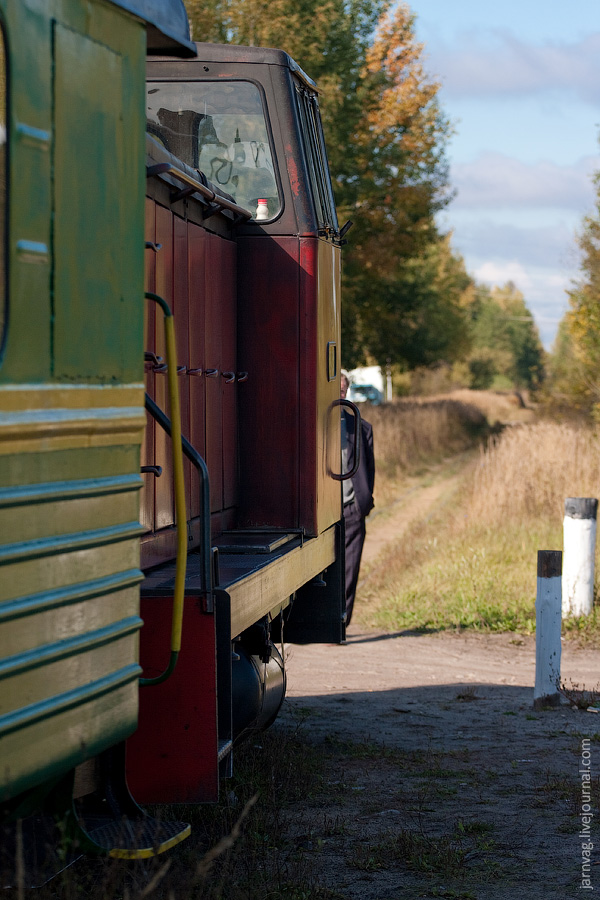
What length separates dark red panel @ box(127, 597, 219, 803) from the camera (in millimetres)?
3256

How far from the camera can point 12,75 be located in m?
2.23

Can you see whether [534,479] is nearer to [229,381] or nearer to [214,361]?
[229,381]

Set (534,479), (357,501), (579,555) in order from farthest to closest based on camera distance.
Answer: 1. (534,479)
2. (579,555)
3. (357,501)

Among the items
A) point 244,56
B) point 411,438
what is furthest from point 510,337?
point 244,56

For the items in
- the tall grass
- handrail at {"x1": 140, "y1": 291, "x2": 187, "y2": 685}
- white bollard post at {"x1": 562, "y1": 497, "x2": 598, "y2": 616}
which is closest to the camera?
handrail at {"x1": 140, "y1": 291, "x2": 187, "y2": 685}

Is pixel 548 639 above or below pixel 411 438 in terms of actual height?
below

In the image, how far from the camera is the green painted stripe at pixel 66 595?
86.6 inches

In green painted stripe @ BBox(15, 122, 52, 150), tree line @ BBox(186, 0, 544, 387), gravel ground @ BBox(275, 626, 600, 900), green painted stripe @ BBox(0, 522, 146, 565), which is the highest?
tree line @ BBox(186, 0, 544, 387)

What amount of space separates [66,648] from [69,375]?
2.00 ft

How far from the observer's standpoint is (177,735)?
3.26m

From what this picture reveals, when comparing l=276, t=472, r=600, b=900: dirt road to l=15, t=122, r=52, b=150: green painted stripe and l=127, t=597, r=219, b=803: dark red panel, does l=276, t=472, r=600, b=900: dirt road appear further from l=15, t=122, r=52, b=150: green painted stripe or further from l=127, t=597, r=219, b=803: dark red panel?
l=15, t=122, r=52, b=150: green painted stripe

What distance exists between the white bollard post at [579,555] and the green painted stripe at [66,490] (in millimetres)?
6430

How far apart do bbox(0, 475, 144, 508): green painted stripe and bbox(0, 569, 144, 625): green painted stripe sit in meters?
0.20

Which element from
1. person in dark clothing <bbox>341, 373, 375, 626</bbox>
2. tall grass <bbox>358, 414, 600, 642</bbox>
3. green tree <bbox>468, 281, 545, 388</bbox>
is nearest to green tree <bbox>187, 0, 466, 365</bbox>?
tall grass <bbox>358, 414, 600, 642</bbox>
